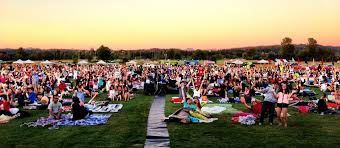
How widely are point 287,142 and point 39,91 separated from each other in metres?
18.9

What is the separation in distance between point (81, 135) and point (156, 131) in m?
2.46

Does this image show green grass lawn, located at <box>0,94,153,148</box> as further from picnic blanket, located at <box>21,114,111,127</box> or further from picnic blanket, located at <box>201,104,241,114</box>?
picnic blanket, located at <box>201,104,241,114</box>

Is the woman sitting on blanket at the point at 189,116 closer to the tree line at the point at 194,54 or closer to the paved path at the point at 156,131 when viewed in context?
the paved path at the point at 156,131

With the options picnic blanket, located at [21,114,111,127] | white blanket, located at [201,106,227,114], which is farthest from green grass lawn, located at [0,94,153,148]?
white blanket, located at [201,106,227,114]

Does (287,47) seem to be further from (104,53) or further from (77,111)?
(77,111)

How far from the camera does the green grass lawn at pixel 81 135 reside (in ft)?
34.7

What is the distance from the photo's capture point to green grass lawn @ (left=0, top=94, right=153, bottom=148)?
416 inches

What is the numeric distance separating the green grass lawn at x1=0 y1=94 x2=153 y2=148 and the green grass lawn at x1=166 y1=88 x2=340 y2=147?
4.13 ft

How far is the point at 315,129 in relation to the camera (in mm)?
12398

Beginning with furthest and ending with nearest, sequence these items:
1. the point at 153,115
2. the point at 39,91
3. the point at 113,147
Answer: the point at 39,91, the point at 153,115, the point at 113,147

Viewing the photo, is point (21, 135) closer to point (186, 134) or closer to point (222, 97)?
point (186, 134)

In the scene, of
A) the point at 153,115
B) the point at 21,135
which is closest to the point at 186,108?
the point at 153,115

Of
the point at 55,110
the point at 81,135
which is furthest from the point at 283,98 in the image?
the point at 55,110

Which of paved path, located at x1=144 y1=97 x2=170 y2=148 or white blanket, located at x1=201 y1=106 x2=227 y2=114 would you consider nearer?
paved path, located at x1=144 y1=97 x2=170 y2=148
